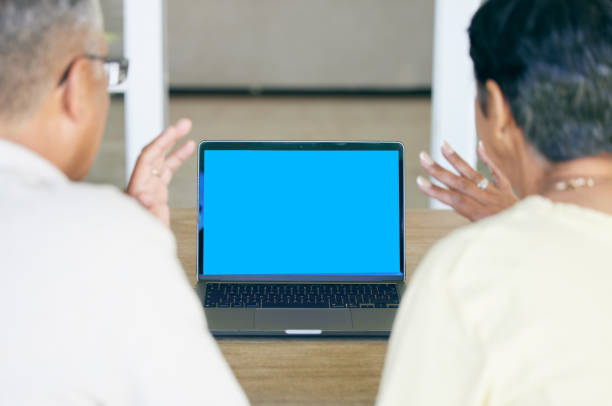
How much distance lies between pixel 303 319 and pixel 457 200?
0.38 metres

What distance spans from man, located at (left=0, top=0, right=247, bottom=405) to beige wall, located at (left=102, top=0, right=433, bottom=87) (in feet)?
30.7

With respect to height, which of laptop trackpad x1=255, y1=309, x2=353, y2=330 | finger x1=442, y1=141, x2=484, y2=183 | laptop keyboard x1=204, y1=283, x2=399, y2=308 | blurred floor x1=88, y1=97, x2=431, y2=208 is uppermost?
finger x1=442, y1=141, x2=484, y2=183

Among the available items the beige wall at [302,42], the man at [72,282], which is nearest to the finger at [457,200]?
the man at [72,282]

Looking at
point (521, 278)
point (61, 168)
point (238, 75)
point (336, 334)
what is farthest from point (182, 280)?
point (238, 75)

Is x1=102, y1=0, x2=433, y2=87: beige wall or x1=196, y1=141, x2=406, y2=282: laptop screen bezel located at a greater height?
x1=102, y1=0, x2=433, y2=87: beige wall

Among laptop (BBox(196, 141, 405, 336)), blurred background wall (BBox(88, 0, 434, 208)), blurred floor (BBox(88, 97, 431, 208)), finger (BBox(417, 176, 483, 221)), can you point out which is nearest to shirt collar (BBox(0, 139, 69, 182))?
laptop (BBox(196, 141, 405, 336))

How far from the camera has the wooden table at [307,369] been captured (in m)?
1.04

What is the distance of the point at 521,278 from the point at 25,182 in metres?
0.52

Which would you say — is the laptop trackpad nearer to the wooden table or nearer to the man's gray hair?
the wooden table

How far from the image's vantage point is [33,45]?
30.5 inches

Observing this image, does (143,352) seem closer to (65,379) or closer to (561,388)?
(65,379)

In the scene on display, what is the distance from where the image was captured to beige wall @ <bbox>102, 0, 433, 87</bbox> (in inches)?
388

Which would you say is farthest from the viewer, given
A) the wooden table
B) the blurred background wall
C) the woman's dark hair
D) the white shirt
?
the blurred background wall

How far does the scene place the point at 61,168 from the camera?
0.88m
